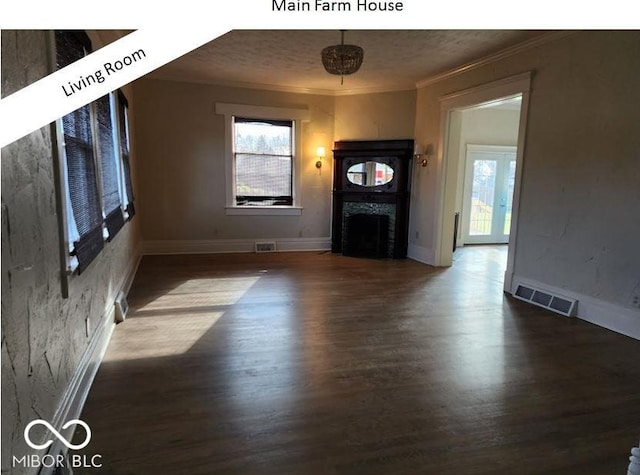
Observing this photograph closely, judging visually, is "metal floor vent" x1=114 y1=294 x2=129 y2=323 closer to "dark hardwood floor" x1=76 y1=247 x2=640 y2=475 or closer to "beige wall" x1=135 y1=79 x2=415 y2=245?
"dark hardwood floor" x1=76 y1=247 x2=640 y2=475

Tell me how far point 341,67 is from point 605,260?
2.97 metres

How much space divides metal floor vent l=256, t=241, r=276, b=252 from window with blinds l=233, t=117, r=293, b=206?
Result: 2.22ft

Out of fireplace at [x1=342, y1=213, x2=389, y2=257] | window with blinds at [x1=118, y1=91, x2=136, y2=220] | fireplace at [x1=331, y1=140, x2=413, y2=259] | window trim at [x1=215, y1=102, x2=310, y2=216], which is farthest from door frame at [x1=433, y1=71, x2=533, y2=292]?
window with blinds at [x1=118, y1=91, x2=136, y2=220]

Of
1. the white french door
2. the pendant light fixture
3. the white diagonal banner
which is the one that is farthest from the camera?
the white french door

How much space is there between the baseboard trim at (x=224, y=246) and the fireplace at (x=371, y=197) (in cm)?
41

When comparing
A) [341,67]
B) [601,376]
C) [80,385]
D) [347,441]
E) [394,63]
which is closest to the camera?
[347,441]

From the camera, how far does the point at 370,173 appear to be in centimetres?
667

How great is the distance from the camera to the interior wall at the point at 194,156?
610 centimetres

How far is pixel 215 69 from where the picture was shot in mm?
5598

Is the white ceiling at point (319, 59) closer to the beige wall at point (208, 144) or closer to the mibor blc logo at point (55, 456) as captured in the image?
the beige wall at point (208, 144)

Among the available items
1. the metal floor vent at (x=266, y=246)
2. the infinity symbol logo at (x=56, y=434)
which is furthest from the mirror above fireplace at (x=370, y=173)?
the infinity symbol logo at (x=56, y=434)

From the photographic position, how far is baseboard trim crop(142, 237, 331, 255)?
6344 mm
